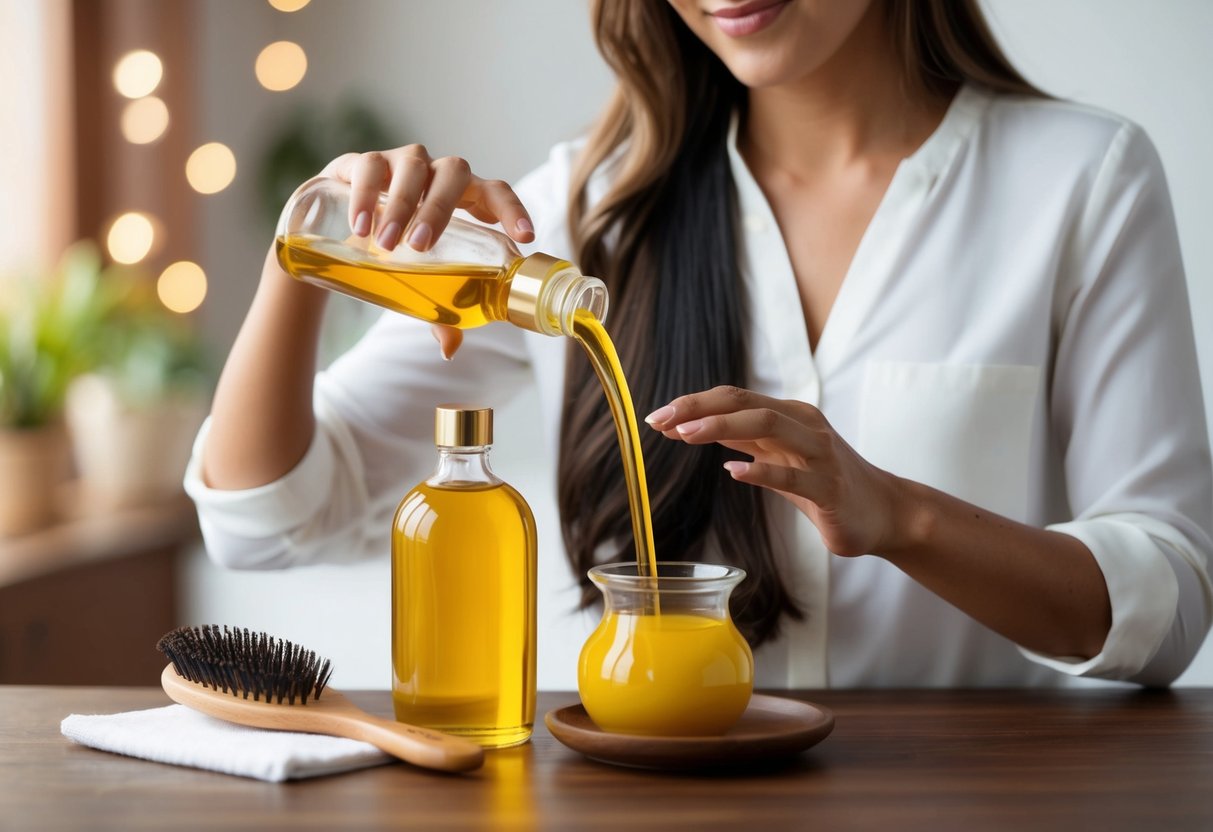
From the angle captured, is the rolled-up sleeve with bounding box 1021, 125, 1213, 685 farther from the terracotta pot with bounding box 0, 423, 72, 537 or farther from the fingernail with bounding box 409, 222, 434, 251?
the terracotta pot with bounding box 0, 423, 72, 537

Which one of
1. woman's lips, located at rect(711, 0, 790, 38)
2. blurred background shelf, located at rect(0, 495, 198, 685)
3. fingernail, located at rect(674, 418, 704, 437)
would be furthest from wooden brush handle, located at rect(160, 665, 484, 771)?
blurred background shelf, located at rect(0, 495, 198, 685)

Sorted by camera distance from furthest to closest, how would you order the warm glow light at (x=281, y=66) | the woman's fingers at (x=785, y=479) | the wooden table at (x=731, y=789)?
1. the warm glow light at (x=281, y=66)
2. the woman's fingers at (x=785, y=479)
3. the wooden table at (x=731, y=789)

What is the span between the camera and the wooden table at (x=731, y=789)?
77cm

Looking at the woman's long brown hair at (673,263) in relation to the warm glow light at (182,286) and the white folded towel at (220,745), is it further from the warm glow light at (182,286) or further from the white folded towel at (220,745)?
the warm glow light at (182,286)

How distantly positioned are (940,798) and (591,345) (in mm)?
377

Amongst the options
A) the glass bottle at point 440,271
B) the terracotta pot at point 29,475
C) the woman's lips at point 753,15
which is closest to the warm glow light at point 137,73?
the terracotta pot at point 29,475

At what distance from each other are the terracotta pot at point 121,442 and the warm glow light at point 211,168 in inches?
22.3

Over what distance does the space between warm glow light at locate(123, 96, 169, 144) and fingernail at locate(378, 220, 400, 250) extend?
2.18m

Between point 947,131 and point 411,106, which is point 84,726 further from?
point 411,106

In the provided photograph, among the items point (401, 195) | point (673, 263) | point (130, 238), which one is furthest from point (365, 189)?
point (130, 238)

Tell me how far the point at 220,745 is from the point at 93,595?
187 centimetres

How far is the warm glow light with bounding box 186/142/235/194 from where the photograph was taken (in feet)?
10.0

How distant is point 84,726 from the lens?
3.09 feet

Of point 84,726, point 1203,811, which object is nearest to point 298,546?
point 84,726
